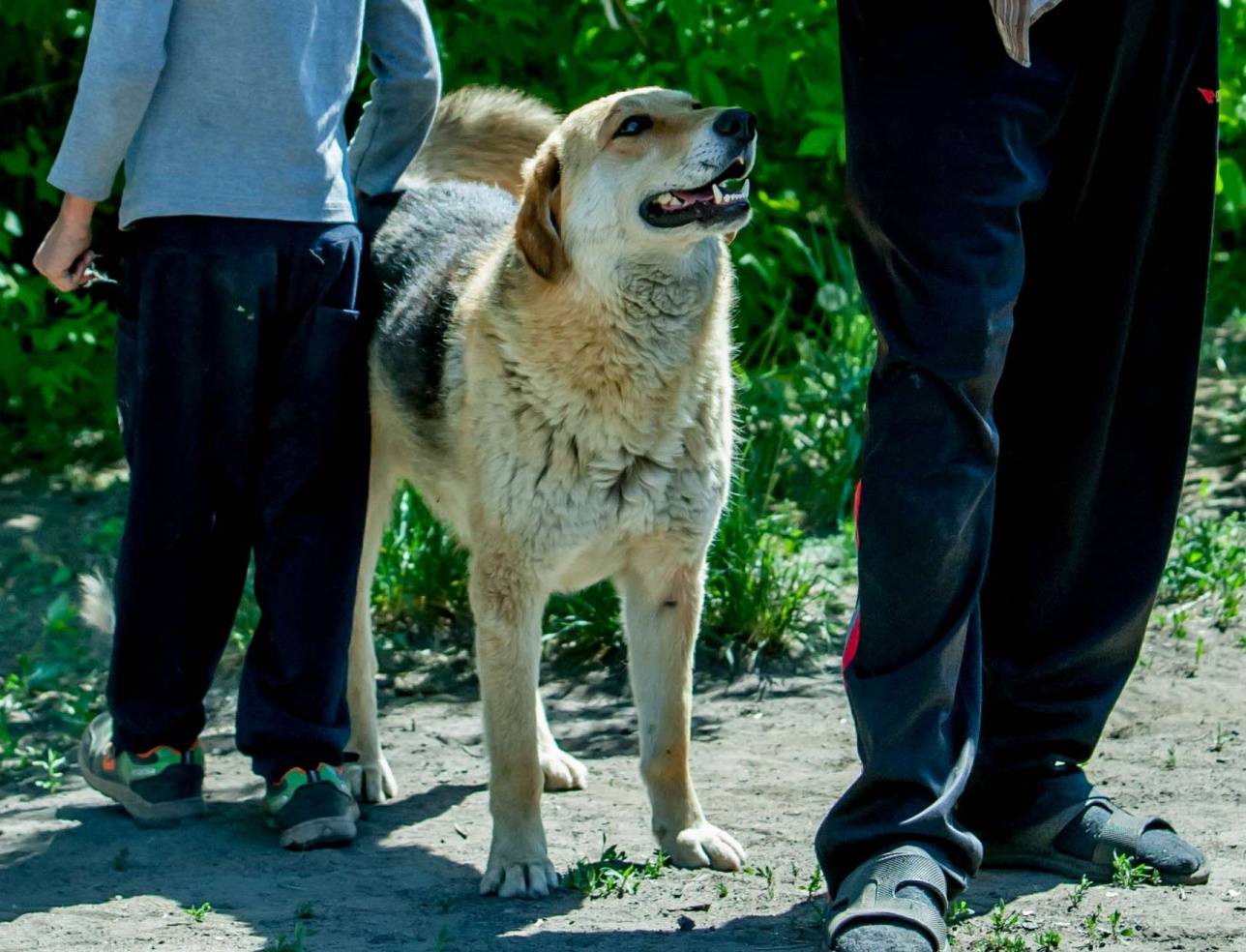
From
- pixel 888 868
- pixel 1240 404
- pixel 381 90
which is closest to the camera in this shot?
pixel 888 868

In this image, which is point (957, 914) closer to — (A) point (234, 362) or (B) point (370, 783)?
(B) point (370, 783)

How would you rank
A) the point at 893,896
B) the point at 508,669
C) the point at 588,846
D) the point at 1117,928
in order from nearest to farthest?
the point at 893,896
the point at 1117,928
the point at 508,669
the point at 588,846

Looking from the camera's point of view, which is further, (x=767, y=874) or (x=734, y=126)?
(x=734, y=126)

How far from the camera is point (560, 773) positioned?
13.5 ft

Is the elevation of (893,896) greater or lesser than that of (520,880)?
greater

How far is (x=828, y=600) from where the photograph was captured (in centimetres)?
521

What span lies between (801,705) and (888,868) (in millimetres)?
1921

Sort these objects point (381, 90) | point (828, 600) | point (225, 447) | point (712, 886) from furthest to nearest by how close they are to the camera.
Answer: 1. point (828, 600)
2. point (381, 90)
3. point (225, 447)
4. point (712, 886)

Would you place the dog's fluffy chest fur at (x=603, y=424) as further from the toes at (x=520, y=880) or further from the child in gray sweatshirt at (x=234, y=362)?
the toes at (x=520, y=880)

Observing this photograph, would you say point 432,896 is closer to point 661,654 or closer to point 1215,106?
point 661,654

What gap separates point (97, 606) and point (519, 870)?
2.36 meters

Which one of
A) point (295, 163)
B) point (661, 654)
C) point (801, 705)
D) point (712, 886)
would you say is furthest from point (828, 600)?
point (295, 163)

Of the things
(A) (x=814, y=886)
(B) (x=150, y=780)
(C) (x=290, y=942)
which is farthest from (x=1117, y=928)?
(B) (x=150, y=780)

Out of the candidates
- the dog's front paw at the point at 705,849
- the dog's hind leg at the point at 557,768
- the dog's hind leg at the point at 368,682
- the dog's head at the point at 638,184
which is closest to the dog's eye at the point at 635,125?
the dog's head at the point at 638,184
